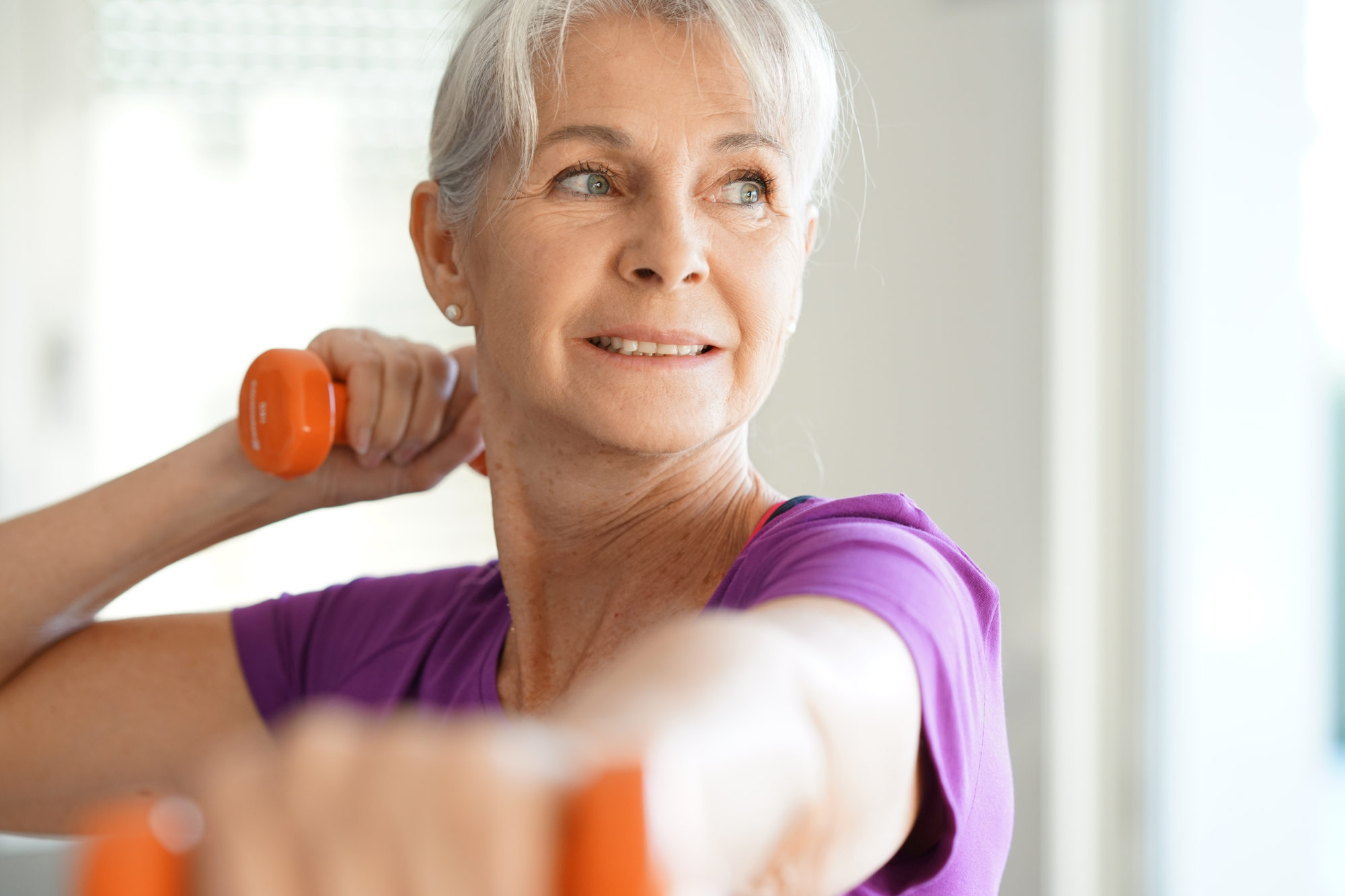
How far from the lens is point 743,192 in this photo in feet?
3.61

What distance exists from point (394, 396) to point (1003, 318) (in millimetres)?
1567

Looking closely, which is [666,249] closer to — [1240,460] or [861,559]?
[861,559]

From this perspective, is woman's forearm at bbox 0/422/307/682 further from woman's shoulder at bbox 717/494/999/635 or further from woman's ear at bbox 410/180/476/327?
woman's shoulder at bbox 717/494/999/635

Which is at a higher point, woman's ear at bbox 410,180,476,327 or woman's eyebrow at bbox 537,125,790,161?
woman's eyebrow at bbox 537,125,790,161

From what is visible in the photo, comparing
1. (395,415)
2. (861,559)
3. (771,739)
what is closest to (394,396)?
(395,415)

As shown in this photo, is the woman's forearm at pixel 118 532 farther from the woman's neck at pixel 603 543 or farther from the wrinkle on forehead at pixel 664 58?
the wrinkle on forehead at pixel 664 58

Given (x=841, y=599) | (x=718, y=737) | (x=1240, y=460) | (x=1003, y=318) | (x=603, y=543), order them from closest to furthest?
(x=718, y=737) < (x=841, y=599) < (x=603, y=543) < (x=1240, y=460) < (x=1003, y=318)

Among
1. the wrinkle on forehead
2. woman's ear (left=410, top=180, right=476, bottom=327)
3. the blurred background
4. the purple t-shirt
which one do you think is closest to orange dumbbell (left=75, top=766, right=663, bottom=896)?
the purple t-shirt

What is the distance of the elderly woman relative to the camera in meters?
0.37

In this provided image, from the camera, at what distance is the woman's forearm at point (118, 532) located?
1.32 m

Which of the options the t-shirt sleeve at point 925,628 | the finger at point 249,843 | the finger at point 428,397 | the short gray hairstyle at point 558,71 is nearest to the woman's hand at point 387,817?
the finger at point 249,843

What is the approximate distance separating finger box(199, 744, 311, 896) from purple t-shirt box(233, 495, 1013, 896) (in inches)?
13.8

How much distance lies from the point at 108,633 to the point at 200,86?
5.15ft

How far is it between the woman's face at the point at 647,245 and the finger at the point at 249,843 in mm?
701
